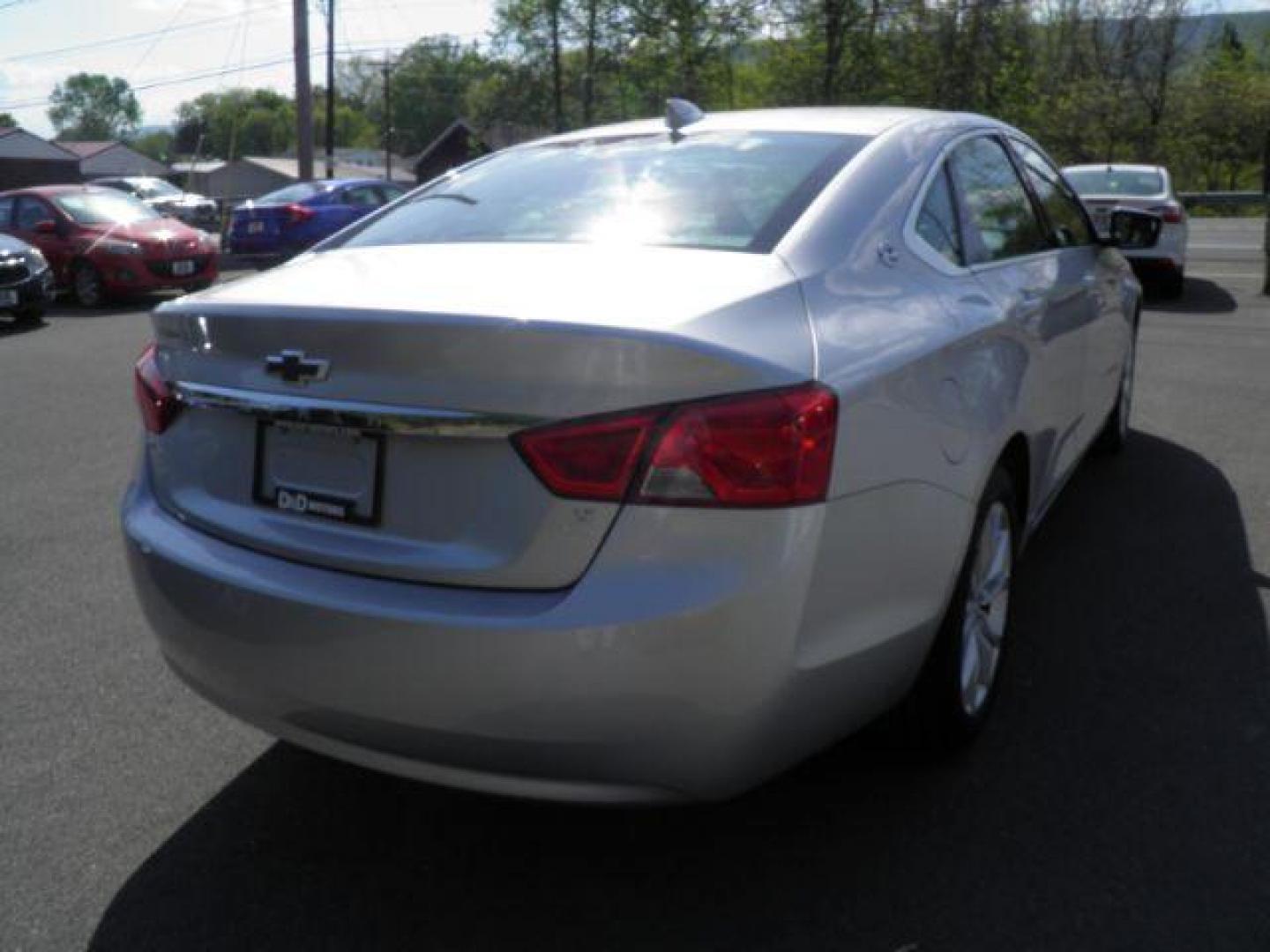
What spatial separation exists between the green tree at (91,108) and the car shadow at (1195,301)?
151m

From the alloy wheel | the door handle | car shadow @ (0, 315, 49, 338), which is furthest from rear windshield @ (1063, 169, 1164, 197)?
the alloy wheel

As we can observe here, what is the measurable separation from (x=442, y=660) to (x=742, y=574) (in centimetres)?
54

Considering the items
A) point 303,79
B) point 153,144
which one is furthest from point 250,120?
point 303,79

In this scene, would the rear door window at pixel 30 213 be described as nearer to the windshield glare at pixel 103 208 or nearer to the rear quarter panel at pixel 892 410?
the windshield glare at pixel 103 208

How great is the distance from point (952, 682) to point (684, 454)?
1.14 metres

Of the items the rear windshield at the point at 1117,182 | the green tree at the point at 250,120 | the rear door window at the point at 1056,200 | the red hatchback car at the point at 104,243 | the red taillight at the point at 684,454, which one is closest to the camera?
the red taillight at the point at 684,454

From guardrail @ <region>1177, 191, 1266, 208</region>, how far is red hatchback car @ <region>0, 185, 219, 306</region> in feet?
67.7

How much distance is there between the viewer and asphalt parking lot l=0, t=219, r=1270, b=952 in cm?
241

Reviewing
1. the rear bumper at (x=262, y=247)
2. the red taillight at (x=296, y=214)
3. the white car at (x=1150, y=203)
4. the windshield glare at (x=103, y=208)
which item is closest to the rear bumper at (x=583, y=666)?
the white car at (x=1150, y=203)

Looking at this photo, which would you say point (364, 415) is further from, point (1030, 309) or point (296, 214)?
point (296, 214)

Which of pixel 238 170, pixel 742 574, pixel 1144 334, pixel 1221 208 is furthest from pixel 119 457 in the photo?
pixel 238 170

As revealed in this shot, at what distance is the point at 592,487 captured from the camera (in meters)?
2.06

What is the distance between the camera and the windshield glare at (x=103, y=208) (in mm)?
15266

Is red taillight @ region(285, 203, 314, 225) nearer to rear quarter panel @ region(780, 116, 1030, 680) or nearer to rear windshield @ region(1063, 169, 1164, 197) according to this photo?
rear windshield @ region(1063, 169, 1164, 197)
